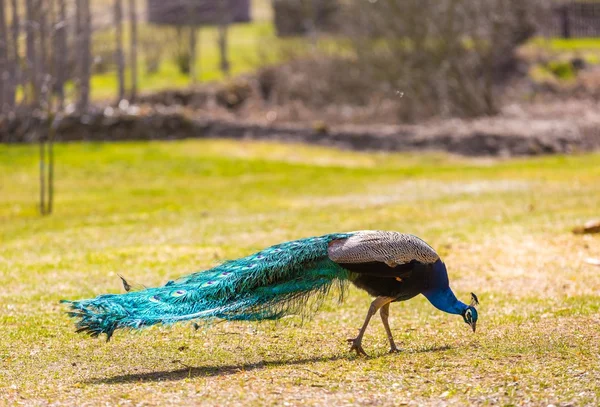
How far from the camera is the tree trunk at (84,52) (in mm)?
32344

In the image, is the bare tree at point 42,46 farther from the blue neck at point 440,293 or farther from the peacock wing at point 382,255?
the blue neck at point 440,293

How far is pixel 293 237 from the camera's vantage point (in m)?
16.1

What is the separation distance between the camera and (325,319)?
10984 millimetres

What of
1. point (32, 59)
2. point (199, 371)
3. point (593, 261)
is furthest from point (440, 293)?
point (32, 59)

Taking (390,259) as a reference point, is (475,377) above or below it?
below

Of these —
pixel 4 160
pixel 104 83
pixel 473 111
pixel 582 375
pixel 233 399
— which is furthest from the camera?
pixel 104 83

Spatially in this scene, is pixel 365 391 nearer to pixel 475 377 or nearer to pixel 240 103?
pixel 475 377

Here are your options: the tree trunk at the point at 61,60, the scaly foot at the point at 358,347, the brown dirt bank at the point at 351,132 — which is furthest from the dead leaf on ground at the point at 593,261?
the tree trunk at the point at 61,60

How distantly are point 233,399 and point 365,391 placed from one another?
1061 mm

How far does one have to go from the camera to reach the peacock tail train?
335 inches

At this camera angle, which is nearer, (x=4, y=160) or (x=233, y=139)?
(x=4, y=160)

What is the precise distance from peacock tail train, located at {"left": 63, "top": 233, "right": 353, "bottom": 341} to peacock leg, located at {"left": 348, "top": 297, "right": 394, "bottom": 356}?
13.6 inches

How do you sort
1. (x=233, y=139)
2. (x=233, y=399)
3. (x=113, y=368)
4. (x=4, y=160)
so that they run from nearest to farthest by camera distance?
1. (x=233, y=399)
2. (x=113, y=368)
3. (x=4, y=160)
4. (x=233, y=139)

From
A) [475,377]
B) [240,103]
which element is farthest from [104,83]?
[475,377]
